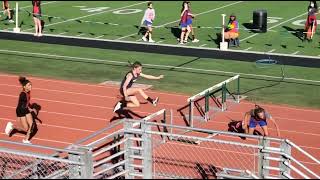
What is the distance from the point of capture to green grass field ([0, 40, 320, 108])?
77.3 feet

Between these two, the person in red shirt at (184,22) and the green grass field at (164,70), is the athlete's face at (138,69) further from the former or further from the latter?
the person in red shirt at (184,22)

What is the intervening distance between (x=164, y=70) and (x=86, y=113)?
6.26 metres

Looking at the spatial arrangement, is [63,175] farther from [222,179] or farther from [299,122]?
[299,122]

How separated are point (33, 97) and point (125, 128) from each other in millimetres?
9577

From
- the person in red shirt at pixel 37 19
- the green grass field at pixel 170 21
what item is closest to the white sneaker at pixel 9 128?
the green grass field at pixel 170 21

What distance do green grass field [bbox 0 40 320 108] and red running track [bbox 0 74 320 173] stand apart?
3.44ft

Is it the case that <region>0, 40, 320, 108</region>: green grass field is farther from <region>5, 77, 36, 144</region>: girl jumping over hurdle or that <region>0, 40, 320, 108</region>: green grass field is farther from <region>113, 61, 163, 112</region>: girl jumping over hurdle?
<region>5, 77, 36, 144</region>: girl jumping over hurdle

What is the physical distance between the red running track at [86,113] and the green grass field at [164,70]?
3.44 feet

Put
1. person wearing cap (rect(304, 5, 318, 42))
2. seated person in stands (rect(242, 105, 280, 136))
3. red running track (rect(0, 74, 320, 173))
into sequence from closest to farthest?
seated person in stands (rect(242, 105, 280, 136))
red running track (rect(0, 74, 320, 173))
person wearing cap (rect(304, 5, 318, 42))

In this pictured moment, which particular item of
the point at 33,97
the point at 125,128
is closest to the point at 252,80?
the point at 33,97

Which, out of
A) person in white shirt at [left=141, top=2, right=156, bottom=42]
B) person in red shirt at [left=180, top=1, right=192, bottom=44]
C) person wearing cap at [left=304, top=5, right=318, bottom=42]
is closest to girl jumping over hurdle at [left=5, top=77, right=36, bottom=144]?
person in white shirt at [left=141, top=2, right=156, bottom=42]

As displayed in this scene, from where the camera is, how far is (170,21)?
3616cm

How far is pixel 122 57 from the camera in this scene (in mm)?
28844

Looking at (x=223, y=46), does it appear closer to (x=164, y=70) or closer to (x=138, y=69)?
(x=164, y=70)
